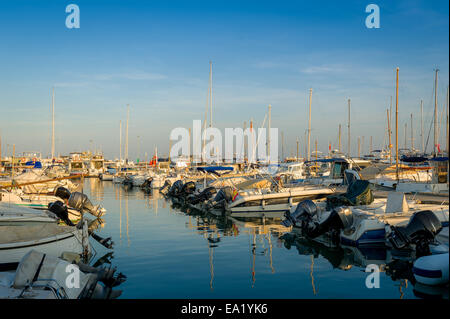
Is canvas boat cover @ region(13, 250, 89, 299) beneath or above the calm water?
above

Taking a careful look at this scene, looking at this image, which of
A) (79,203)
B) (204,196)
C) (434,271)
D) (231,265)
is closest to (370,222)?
(434,271)

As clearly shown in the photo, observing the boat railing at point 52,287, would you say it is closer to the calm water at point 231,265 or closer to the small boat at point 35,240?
the calm water at point 231,265

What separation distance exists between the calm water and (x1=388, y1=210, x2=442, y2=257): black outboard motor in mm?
1873

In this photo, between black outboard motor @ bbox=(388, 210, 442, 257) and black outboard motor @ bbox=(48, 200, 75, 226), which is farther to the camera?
black outboard motor @ bbox=(48, 200, 75, 226)

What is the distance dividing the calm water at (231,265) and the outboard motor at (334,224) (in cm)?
79

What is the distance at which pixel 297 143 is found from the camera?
3056 inches

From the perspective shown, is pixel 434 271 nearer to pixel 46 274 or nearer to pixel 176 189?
pixel 46 274

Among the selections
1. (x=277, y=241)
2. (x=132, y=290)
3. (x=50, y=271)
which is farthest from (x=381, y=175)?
(x=50, y=271)

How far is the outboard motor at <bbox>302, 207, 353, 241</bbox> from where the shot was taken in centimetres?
1681

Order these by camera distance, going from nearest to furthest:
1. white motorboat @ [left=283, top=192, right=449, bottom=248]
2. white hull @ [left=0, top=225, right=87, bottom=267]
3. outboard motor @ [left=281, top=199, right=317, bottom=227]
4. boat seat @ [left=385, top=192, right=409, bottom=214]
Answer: white hull @ [left=0, top=225, right=87, bottom=267] → white motorboat @ [left=283, top=192, right=449, bottom=248] → boat seat @ [left=385, top=192, right=409, bottom=214] → outboard motor @ [left=281, top=199, right=317, bottom=227]

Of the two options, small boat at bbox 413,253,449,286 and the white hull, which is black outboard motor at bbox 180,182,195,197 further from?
small boat at bbox 413,253,449,286

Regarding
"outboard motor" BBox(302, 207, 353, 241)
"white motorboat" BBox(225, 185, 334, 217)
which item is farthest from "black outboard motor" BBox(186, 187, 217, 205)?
"outboard motor" BBox(302, 207, 353, 241)
